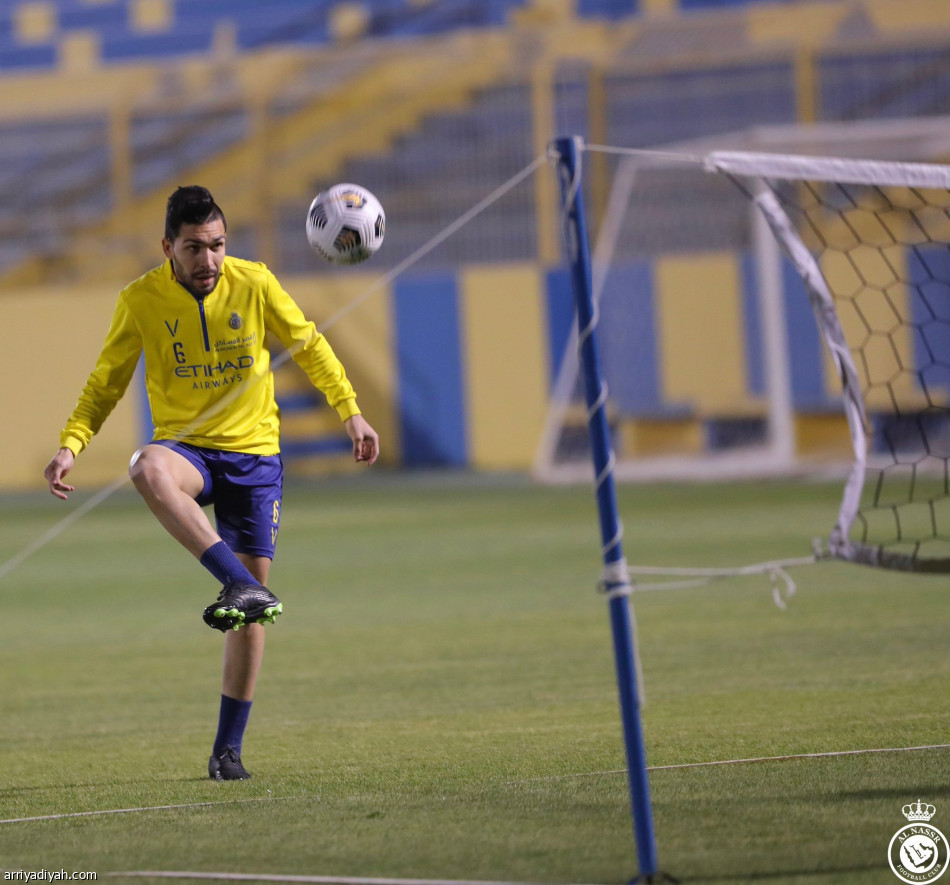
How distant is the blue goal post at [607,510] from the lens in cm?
352

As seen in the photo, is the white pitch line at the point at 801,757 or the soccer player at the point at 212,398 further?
the white pitch line at the point at 801,757

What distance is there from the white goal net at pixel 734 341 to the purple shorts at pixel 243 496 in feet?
36.7

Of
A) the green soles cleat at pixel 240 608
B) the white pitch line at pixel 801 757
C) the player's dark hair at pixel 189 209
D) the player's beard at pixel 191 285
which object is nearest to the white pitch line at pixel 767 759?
the white pitch line at pixel 801 757

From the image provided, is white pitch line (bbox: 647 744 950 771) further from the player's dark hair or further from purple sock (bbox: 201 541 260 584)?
the player's dark hair

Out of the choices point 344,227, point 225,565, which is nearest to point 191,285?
point 344,227

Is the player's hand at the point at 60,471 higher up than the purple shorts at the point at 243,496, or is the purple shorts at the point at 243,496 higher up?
the player's hand at the point at 60,471

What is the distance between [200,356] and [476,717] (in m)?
1.91

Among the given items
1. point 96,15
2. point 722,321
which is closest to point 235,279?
point 722,321

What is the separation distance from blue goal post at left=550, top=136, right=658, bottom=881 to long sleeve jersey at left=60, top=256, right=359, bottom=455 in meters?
1.25

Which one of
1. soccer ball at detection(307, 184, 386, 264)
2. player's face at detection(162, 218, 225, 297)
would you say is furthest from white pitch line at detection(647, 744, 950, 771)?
player's face at detection(162, 218, 225, 297)

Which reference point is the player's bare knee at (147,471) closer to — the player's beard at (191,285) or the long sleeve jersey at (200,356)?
the long sleeve jersey at (200,356)

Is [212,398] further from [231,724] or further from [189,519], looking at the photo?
[231,724]

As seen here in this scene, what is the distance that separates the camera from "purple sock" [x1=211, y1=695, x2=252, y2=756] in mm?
4984

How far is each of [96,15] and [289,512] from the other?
14.2 m
